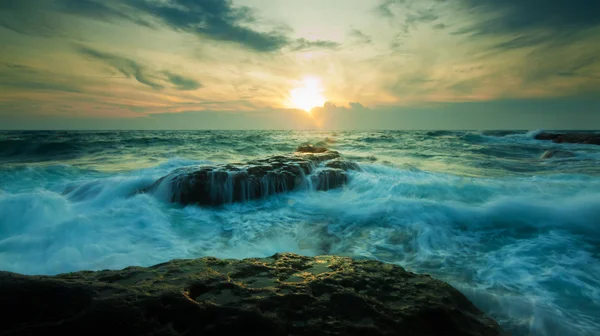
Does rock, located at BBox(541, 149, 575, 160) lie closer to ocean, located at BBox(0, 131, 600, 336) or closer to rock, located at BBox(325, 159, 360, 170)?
ocean, located at BBox(0, 131, 600, 336)

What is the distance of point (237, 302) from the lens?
191 cm

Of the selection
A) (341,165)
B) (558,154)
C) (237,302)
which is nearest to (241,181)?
(341,165)

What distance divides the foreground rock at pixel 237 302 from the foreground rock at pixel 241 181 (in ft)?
15.5

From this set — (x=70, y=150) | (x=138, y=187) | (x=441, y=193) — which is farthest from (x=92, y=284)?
(x=70, y=150)

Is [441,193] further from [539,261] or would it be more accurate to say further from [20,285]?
[20,285]

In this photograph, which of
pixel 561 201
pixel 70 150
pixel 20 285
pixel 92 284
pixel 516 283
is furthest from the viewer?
pixel 70 150

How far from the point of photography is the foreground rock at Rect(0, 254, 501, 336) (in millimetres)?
1615

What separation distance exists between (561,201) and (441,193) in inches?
96.0

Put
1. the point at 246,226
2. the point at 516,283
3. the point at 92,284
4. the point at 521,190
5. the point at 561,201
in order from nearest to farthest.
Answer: the point at 92,284
the point at 516,283
the point at 246,226
the point at 561,201
the point at 521,190

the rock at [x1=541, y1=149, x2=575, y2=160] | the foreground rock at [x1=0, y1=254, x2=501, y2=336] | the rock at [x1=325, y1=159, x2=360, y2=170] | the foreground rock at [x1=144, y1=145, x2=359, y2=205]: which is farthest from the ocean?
the rock at [x1=541, y1=149, x2=575, y2=160]

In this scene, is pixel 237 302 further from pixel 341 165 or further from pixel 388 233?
pixel 341 165

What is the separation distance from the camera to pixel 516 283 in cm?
341

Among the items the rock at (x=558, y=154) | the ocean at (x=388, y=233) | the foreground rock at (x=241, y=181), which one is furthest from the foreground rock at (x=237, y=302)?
the rock at (x=558, y=154)

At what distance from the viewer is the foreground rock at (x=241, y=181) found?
23.5 ft
